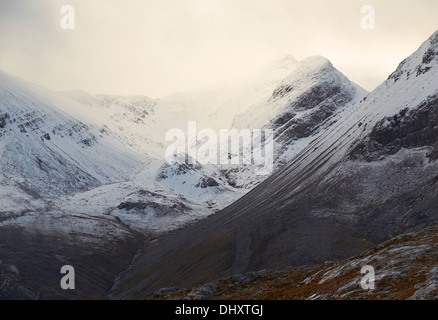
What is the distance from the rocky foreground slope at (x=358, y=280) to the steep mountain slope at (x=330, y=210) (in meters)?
58.0

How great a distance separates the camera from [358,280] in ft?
155

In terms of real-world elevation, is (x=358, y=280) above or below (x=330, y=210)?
below

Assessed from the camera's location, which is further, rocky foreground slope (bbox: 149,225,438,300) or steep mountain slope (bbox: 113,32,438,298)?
steep mountain slope (bbox: 113,32,438,298)

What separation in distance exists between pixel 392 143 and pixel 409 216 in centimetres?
4535

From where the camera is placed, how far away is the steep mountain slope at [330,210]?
13162cm

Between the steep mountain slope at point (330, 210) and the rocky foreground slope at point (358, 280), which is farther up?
the steep mountain slope at point (330, 210)

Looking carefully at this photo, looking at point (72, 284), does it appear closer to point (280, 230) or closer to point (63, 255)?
point (63, 255)

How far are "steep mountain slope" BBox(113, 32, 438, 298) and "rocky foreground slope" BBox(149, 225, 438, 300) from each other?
5802 centimetres

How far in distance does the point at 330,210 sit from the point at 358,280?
105696mm

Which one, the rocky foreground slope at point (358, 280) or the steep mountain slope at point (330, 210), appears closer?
the rocky foreground slope at point (358, 280)

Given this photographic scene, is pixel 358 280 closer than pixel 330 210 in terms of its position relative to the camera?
Yes

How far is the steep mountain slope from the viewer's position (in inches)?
5182

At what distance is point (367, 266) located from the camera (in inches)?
2019
